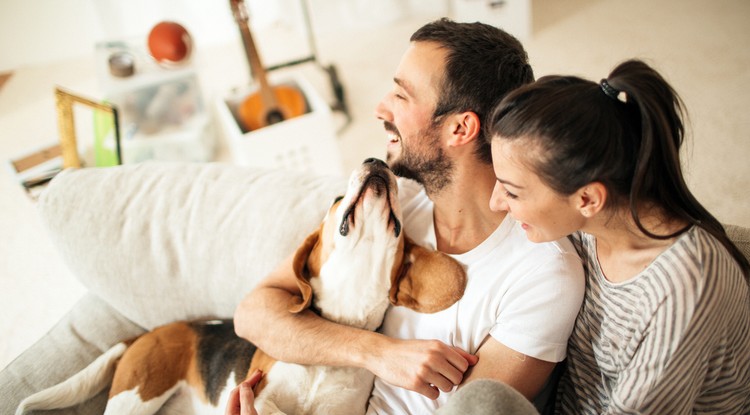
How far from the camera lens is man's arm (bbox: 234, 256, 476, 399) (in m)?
1.17

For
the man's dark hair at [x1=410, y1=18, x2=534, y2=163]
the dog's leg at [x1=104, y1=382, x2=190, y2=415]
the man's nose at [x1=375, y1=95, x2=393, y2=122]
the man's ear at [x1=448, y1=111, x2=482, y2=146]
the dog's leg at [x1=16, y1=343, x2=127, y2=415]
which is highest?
the man's dark hair at [x1=410, y1=18, x2=534, y2=163]

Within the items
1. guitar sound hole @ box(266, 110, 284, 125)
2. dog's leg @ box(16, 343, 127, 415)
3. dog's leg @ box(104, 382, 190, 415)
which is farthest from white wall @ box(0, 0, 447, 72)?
dog's leg @ box(104, 382, 190, 415)

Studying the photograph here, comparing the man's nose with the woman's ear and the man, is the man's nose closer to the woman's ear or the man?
the man

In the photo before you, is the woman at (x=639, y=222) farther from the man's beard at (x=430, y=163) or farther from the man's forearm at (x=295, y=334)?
the man's forearm at (x=295, y=334)

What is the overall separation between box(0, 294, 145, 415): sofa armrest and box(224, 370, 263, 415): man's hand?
0.49 metres

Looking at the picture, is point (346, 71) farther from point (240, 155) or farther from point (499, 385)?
point (499, 385)

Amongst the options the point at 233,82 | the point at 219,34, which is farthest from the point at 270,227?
the point at 219,34

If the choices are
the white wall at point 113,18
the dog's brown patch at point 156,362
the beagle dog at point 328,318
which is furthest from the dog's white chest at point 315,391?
the white wall at point 113,18

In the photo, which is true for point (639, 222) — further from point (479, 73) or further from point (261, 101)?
point (261, 101)

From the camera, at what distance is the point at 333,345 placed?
4.24 ft

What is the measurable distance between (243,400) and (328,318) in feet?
0.89

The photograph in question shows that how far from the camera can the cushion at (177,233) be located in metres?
1.60

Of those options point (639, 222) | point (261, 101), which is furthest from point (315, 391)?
point (261, 101)

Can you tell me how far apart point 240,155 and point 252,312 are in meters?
1.26
